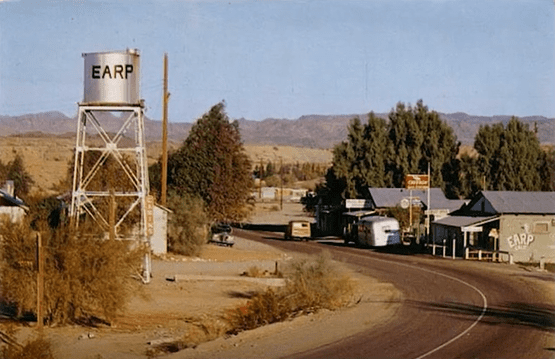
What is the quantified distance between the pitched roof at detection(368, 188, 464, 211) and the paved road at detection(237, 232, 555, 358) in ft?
77.8

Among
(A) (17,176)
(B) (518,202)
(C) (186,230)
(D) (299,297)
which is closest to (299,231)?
(C) (186,230)

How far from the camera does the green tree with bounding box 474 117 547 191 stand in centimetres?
8325

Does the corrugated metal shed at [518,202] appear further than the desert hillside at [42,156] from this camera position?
No

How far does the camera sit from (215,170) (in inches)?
2496

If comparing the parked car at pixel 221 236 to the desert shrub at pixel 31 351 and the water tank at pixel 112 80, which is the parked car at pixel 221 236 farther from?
the desert shrub at pixel 31 351

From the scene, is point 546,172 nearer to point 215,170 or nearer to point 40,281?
point 215,170

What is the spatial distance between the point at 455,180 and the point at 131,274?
63456 millimetres

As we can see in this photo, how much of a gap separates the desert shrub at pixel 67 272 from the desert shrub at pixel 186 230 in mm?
25148

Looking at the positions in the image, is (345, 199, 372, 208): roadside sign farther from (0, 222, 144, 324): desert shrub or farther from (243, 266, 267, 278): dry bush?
(0, 222, 144, 324): desert shrub

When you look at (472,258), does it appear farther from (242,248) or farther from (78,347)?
(78,347)

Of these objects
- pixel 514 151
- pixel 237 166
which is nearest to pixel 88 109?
pixel 237 166

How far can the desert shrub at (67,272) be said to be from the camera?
26812mm

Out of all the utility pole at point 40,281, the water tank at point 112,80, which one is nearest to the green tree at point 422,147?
the water tank at point 112,80

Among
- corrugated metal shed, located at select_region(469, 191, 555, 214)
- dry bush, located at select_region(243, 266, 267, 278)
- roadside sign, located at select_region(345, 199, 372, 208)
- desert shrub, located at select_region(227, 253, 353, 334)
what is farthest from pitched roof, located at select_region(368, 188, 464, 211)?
desert shrub, located at select_region(227, 253, 353, 334)
